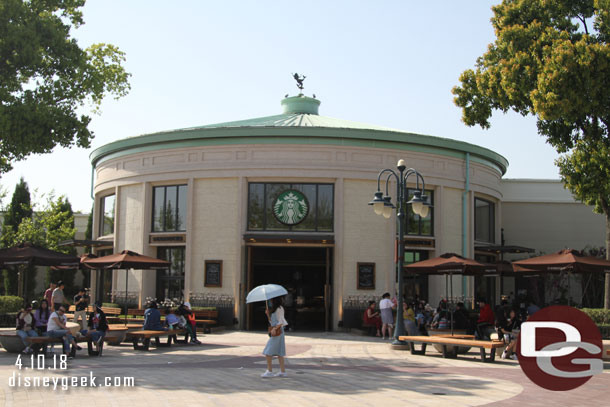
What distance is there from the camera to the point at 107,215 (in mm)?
30953

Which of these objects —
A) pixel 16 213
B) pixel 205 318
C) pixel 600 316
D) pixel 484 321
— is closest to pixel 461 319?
pixel 484 321

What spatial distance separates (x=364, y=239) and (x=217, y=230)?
5596mm

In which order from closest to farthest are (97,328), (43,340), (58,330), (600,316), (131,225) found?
1. (43,340)
2. (58,330)
3. (97,328)
4. (600,316)
5. (131,225)

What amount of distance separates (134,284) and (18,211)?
2020 centimetres

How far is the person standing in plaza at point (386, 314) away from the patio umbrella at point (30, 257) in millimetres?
10149

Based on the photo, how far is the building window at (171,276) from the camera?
27156 mm

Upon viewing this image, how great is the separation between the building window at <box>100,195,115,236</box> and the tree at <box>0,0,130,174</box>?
30.9 feet

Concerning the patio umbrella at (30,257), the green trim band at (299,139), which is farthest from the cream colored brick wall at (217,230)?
the patio umbrella at (30,257)

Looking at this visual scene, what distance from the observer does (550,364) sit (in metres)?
14.9

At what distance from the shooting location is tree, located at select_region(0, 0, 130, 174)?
61.0ft

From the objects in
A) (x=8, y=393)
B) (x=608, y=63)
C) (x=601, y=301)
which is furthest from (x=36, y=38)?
(x=601, y=301)

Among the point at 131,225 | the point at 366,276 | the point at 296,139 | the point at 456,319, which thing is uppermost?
the point at 296,139

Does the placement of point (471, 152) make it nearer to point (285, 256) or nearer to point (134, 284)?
point (285, 256)

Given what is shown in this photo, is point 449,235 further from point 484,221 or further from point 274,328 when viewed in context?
point 274,328
